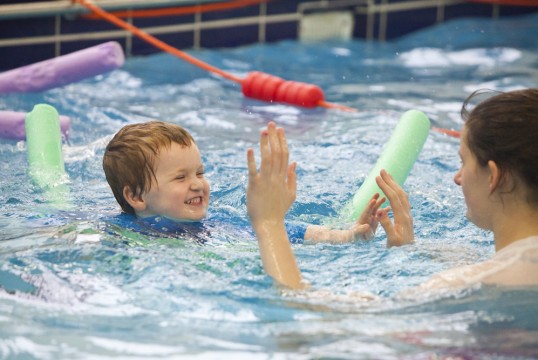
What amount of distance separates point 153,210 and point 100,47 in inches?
84.1

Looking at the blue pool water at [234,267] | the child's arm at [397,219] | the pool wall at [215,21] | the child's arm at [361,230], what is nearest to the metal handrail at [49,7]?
the pool wall at [215,21]

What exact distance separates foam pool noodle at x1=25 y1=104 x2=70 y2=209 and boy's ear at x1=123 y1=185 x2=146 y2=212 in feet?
1.81

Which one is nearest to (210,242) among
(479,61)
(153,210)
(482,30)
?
(153,210)

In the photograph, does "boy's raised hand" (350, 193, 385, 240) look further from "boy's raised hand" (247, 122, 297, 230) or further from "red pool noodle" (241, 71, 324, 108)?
"red pool noodle" (241, 71, 324, 108)

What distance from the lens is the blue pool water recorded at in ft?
8.01

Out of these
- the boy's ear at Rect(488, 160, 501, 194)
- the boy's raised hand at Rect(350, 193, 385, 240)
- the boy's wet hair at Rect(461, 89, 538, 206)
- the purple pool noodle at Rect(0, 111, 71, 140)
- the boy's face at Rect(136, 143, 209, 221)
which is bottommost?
the purple pool noodle at Rect(0, 111, 71, 140)

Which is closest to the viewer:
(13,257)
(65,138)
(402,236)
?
(13,257)

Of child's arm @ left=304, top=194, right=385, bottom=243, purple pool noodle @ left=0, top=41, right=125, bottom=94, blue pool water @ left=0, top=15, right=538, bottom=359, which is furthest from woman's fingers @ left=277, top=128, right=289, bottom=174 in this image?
purple pool noodle @ left=0, top=41, right=125, bottom=94

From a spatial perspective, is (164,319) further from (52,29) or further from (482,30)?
(482,30)

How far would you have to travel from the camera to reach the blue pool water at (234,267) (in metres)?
2.44

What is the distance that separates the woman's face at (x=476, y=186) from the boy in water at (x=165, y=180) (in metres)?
0.61

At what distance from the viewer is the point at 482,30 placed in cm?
812

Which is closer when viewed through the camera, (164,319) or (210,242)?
(164,319)

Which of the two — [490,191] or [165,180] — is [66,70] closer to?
[165,180]
